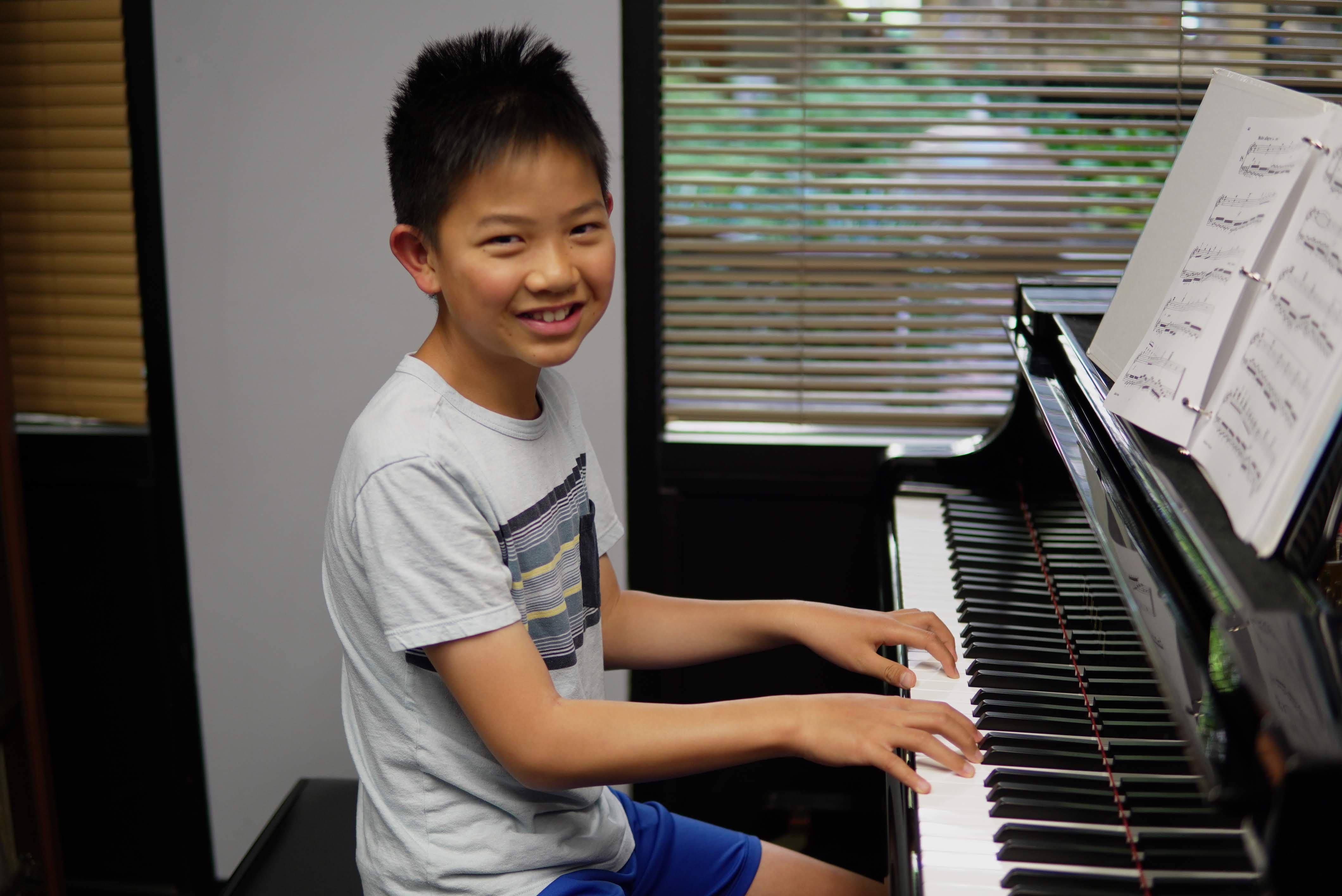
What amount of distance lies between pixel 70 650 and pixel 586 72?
1577 millimetres

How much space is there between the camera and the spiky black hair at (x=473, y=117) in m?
1.13

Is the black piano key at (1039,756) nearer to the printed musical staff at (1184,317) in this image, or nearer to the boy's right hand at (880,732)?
the boy's right hand at (880,732)

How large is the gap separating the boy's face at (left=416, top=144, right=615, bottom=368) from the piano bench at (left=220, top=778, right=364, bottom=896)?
88 centimetres

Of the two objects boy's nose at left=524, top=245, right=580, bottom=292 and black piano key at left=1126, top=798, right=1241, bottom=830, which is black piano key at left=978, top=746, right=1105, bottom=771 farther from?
boy's nose at left=524, top=245, right=580, bottom=292

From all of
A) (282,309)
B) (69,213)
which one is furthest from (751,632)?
(69,213)

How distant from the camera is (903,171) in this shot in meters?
2.21

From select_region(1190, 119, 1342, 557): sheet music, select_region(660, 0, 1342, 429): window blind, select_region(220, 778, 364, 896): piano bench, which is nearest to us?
select_region(1190, 119, 1342, 557): sheet music

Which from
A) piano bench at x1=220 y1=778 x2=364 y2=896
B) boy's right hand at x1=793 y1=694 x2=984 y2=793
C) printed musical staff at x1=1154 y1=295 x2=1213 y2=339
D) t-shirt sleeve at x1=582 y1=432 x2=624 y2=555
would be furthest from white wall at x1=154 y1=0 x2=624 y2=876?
boy's right hand at x1=793 y1=694 x2=984 y2=793

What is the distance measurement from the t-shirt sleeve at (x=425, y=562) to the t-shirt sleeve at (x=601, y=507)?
1.06 ft

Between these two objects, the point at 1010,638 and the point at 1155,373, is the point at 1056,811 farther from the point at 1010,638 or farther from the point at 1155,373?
the point at 1155,373

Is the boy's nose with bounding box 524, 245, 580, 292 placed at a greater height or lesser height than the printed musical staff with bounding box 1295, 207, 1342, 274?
lesser

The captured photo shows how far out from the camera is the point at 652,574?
7.77 feet

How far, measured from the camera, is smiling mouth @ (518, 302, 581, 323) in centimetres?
117

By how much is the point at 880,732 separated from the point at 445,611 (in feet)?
1.39
